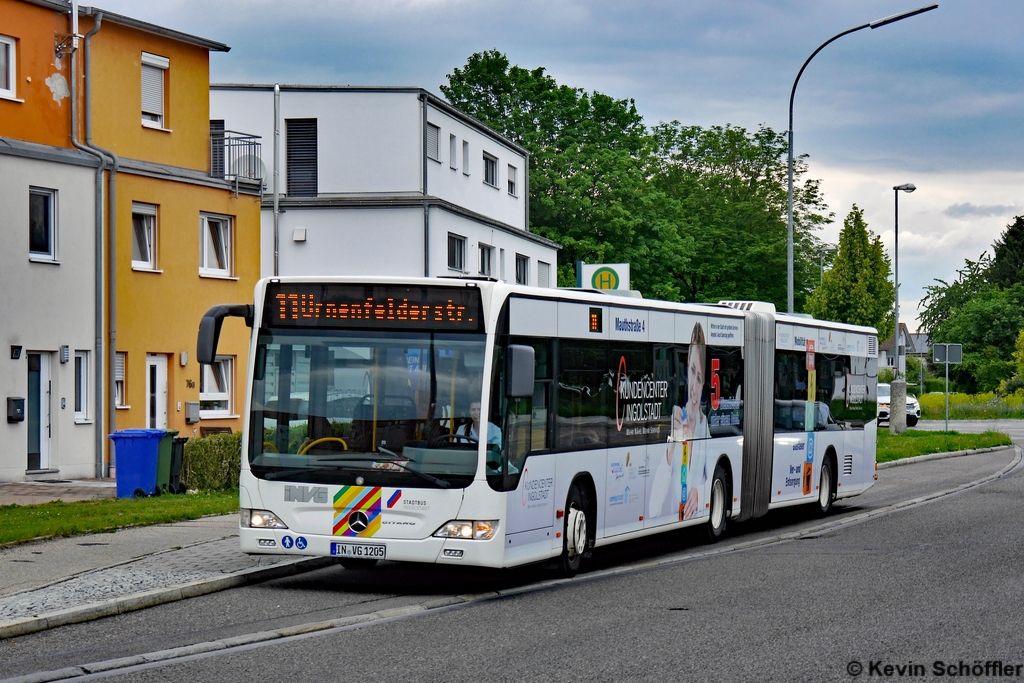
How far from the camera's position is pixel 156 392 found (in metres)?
28.6

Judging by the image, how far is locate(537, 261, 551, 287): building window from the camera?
46.3m

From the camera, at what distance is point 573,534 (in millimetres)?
12508

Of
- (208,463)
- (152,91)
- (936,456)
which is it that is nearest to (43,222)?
(152,91)

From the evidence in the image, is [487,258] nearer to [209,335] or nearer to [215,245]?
[215,245]

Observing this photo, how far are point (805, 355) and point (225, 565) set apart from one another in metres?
9.86

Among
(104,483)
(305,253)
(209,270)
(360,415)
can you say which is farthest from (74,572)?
(305,253)

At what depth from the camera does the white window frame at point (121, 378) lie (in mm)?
27531

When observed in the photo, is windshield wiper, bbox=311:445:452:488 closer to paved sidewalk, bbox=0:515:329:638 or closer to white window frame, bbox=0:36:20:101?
paved sidewalk, bbox=0:515:329:638

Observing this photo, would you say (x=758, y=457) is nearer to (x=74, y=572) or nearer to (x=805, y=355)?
(x=805, y=355)

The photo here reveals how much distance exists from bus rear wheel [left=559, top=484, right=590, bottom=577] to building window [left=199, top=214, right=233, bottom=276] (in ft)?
62.6

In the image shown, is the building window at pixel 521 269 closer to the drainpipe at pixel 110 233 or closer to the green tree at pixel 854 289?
the drainpipe at pixel 110 233

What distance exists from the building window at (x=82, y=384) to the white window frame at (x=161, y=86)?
548cm

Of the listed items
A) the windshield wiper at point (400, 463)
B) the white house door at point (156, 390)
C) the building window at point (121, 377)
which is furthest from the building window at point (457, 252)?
the windshield wiper at point (400, 463)

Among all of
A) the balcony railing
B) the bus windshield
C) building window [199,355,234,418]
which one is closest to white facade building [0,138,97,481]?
building window [199,355,234,418]
